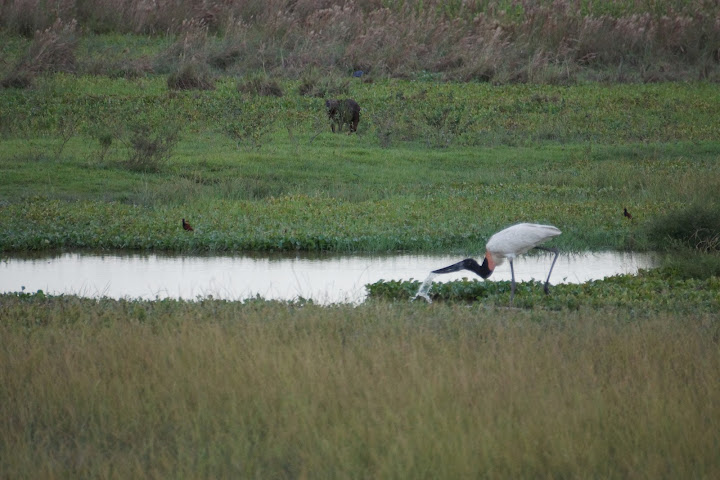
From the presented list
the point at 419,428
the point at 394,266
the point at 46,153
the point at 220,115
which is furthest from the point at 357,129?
the point at 419,428

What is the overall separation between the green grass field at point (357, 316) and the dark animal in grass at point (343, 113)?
33 cm

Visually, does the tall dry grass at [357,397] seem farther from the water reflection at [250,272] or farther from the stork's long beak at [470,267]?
the water reflection at [250,272]

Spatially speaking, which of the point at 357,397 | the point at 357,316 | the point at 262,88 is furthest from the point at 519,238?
the point at 262,88

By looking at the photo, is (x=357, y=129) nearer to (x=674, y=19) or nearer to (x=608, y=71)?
(x=608, y=71)

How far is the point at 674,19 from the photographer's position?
30.5 m

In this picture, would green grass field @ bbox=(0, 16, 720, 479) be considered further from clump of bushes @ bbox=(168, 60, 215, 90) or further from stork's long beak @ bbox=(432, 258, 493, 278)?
clump of bushes @ bbox=(168, 60, 215, 90)

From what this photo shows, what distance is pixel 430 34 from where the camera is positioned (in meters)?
28.9

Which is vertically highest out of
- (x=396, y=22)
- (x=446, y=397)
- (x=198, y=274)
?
(x=396, y=22)

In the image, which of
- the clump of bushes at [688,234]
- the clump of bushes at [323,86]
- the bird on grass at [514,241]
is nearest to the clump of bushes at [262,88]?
the clump of bushes at [323,86]

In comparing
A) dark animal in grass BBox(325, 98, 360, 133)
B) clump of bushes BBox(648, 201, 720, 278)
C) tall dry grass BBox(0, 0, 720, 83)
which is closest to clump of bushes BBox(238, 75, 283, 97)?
tall dry grass BBox(0, 0, 720, 83)

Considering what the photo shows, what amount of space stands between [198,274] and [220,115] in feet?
33.9

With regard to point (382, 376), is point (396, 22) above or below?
above

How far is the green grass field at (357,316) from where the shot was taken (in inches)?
179

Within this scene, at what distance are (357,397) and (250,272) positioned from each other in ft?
19.9
